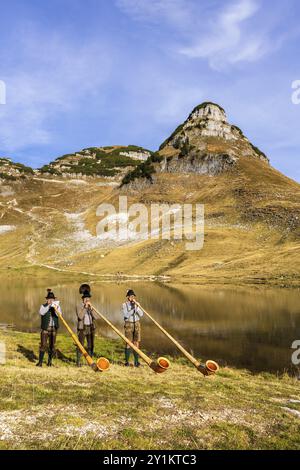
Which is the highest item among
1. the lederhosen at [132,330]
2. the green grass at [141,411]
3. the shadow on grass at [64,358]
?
the lederhosen at [132,330]

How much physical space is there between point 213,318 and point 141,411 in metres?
28.0

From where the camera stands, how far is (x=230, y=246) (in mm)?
102062

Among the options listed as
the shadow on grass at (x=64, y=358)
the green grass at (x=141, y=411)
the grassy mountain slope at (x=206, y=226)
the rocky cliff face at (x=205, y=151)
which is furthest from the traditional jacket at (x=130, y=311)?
the rocky cliff face at (x=205, y=151)

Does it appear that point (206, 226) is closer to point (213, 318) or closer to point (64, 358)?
point (213, 318)

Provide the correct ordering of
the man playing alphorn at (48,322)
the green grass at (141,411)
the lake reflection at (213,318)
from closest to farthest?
the green grass at (141,411)
the man playing alphorn at (48,322)
the lake reflection at (213,318)

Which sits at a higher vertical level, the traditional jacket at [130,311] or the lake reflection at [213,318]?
the traditional jacket at [130,311]

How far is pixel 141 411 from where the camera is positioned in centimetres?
1227

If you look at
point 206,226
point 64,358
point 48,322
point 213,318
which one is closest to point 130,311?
point 48,322

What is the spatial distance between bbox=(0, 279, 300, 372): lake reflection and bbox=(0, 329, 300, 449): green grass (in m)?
7.29

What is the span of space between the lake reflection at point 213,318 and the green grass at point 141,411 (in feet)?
23.9

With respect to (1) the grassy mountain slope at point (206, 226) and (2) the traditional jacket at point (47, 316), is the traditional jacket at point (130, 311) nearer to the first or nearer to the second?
(2) the traditional jacket at point (47, 316)

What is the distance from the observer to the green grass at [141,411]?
1012 cm
